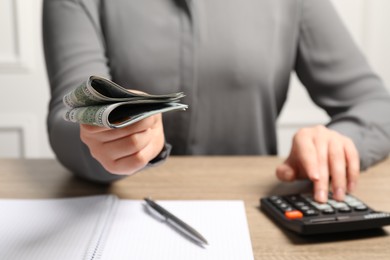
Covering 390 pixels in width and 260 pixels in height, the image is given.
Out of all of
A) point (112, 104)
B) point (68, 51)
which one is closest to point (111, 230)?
point (112, 104)

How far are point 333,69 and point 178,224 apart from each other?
58 cm

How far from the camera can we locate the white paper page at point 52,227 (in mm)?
444

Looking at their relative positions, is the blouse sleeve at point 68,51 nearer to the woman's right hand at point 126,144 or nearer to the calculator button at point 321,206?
the woman's right hand at point 126,144

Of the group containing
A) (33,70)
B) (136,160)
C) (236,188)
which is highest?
(136,160)

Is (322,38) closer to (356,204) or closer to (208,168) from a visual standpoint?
(208,168)

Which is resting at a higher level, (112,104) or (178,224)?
(112,104)

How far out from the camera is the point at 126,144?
0.48 m

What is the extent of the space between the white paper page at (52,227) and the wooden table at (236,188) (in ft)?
0.17

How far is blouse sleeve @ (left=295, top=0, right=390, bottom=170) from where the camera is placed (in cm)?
91

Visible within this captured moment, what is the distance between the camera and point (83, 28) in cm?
85

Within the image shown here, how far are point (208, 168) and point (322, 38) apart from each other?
39 cm

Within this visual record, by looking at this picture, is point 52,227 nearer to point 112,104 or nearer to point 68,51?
point 112,104

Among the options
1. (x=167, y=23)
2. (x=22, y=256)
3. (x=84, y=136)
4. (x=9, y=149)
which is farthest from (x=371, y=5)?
(x=22, y=256)

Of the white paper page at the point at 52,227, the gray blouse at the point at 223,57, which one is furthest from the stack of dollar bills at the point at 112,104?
the gray blouse at the point at 223,57
